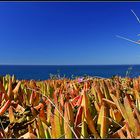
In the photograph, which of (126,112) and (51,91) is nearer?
(126,112)

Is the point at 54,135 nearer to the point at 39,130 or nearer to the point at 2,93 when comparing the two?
the point at 39,130

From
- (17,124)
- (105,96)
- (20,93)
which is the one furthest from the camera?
(20,93)

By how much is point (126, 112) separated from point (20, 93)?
2.36 ft

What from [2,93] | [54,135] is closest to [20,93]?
[2,93]

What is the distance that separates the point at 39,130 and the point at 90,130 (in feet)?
0.49

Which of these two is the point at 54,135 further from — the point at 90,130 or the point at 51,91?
the point at 51,91

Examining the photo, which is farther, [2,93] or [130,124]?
[2,93]

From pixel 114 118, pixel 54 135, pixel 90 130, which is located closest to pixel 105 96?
pixel 114 118

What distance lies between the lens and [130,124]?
73cm

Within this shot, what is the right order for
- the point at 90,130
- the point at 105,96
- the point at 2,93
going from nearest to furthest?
the point at 90,130, the point at 105,96, the point at 2,93

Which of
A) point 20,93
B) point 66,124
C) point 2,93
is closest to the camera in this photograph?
point 66,124

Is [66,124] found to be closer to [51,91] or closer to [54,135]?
[54,135]

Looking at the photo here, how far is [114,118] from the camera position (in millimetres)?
902

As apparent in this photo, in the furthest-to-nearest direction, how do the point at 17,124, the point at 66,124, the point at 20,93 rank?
1. the point at 20,93
2. the point at 17,124
3. the point at 66,124
